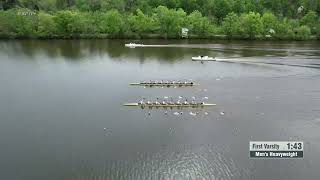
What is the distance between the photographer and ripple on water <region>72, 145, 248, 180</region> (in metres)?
14.1

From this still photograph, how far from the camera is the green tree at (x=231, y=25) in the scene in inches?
1629

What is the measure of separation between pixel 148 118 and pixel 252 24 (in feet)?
83.5

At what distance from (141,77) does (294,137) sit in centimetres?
1141

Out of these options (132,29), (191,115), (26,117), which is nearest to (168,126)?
(191,115)

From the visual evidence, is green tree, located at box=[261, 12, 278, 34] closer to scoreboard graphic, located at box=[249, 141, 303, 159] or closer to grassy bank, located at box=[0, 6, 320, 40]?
grassy bank, located at box=[0, 6, 320, 40]

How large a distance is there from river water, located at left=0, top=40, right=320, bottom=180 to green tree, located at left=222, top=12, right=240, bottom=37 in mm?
9567

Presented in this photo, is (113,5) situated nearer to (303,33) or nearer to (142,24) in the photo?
(142,24)

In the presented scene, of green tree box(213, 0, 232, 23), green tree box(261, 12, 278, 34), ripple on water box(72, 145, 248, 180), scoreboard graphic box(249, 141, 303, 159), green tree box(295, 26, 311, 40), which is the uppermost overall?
green tree box(213, 0, 232, 23)

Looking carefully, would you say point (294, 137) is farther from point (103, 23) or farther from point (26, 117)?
point (103, 23)

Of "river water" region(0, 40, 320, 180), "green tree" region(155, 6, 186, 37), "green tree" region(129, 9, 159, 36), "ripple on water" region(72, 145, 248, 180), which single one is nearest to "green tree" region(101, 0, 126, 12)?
"green tree" region(129, 9, 159, 36)

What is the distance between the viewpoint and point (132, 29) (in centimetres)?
4150

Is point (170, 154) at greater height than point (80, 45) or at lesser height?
lesser

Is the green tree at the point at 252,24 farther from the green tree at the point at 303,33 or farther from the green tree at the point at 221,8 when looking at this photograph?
the green tree at the point at 221,8

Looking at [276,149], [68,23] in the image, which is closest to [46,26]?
[68,23]
